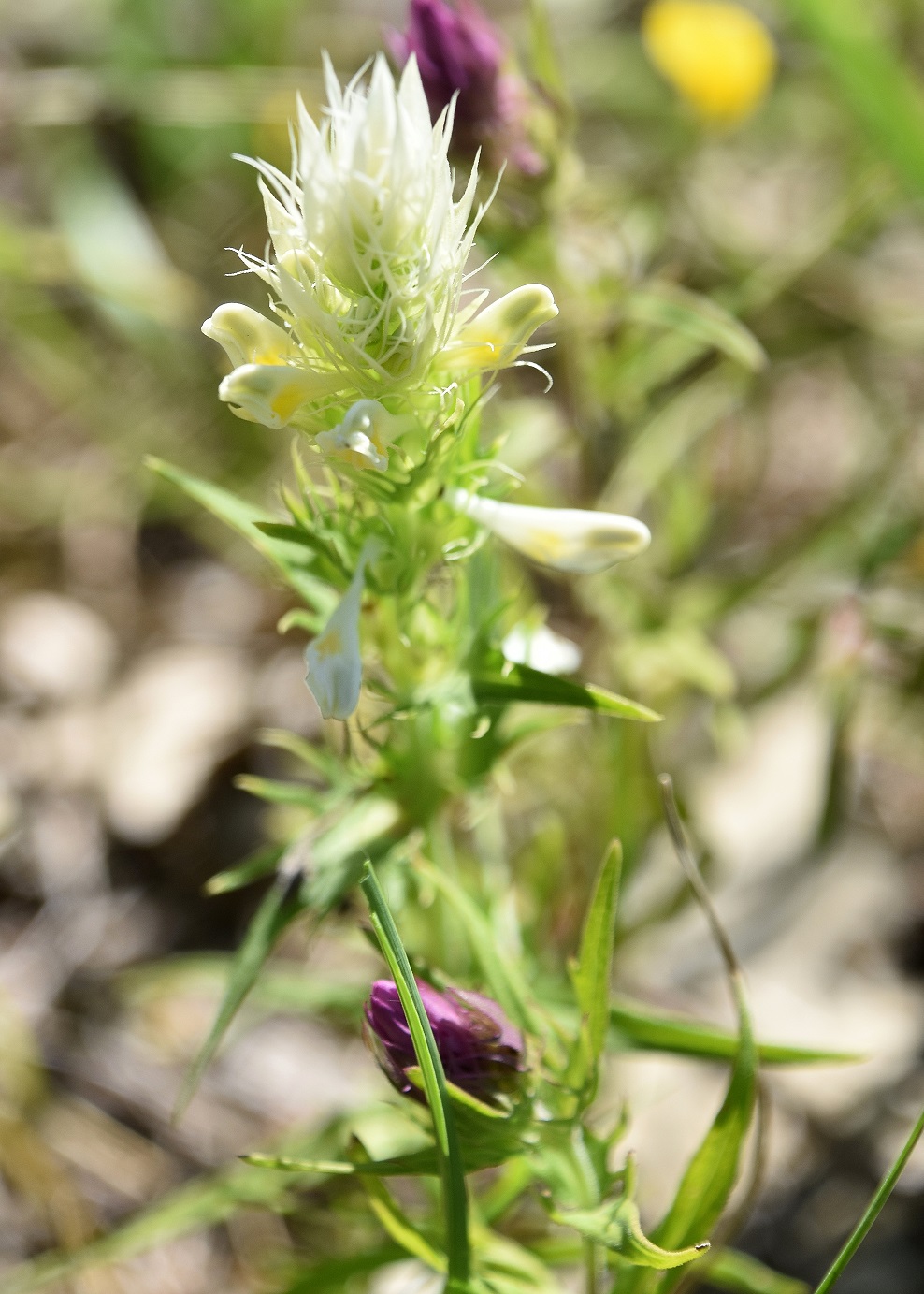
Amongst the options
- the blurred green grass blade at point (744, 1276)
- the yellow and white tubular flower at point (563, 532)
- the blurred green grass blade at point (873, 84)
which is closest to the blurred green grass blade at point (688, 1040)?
the blurred green grass blade at point (744, 1276)

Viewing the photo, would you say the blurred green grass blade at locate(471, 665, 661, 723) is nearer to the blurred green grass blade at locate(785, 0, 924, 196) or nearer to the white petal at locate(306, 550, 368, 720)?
the white petal at locate(306, 550, 368, 720)

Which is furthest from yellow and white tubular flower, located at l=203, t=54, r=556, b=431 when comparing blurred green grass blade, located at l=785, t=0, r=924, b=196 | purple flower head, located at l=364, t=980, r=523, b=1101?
blurred green grass blade, located at l=785, t=0, r=924, b=196

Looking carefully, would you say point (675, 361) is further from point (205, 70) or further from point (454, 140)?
point (205, 70)

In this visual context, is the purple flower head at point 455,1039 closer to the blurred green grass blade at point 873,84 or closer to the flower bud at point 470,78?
the flower bud at point 470,78

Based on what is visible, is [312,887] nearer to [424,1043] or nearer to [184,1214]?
[424,1043]

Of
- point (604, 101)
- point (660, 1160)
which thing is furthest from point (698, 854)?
point (604, 101)

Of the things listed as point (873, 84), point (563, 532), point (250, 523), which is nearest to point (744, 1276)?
point (563, 532)
